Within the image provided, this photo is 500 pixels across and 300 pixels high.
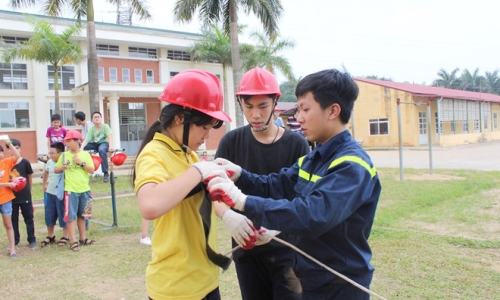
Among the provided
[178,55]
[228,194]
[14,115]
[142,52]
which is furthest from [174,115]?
[178,55]

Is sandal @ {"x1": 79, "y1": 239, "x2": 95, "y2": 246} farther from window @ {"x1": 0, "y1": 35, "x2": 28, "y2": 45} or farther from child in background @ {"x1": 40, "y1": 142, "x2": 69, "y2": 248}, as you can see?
window @ {"x1": 0, "y1": 35, "x2": 28, "y2": 45}

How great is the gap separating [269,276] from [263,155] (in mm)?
724

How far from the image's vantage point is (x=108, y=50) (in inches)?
906

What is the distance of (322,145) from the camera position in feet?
5.82

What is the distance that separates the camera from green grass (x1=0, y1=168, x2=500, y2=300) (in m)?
3.70

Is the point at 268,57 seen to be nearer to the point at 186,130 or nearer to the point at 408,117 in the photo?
the point at 408,117

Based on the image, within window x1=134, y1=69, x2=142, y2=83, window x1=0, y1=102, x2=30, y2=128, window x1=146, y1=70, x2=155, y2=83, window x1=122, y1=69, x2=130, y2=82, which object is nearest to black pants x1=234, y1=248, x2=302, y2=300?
window x1=0, y1=102, x2=30, y2=128

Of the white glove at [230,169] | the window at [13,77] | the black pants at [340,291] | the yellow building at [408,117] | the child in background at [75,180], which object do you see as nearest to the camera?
the black pants at [340,291]

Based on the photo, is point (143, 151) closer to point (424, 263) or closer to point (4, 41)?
point (424, 263)

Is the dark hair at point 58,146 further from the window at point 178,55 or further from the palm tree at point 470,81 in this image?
the palm tree at point 470,81

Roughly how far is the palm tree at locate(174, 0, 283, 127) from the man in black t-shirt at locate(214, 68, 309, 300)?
41.0 ft

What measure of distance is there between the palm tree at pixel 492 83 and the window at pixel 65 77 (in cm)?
6353

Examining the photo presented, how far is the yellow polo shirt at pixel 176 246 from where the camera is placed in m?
1.72

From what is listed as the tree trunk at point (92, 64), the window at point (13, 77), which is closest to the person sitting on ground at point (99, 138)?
the tree trunk at point (92, 64)
